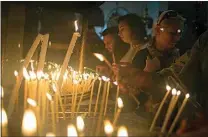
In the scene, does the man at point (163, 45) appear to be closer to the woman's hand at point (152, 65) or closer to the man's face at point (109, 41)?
the woman's hand at point (152, 65)

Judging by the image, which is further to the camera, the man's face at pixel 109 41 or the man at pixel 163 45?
the man's face at pixel 109 41

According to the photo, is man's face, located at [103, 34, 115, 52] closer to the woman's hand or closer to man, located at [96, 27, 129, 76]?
man, located at [96, 27, 129, 76]

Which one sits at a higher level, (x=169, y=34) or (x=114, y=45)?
(x=169, y=34)

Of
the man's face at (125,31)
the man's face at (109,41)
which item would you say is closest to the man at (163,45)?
the man's face at (125,31)

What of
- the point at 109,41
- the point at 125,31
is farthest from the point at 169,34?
the point at 109,41

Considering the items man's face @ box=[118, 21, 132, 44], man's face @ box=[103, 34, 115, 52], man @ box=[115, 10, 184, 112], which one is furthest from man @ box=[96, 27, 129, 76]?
man @ box=[115, 10, 184, 112]

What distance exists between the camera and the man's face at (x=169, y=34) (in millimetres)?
1787

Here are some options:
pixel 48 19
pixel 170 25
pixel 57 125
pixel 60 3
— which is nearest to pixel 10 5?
pixel 60 3

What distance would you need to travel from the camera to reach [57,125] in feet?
3.08

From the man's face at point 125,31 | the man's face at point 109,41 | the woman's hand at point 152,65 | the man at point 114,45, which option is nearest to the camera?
the woman's hand at point 152,65

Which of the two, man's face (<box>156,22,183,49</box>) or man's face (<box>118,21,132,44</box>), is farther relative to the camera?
man's face (<box>118,21,132,44</box>)

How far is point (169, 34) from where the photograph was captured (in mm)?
1804

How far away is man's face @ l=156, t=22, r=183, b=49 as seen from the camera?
1787mm

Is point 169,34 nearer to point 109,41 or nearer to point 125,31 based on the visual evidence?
point 125,31
